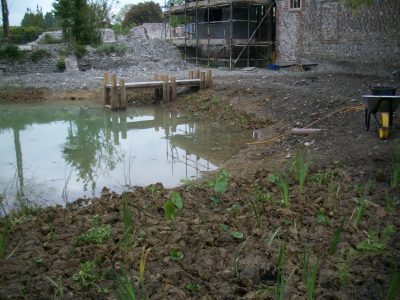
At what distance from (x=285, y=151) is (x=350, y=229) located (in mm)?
3700

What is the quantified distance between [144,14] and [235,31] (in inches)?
795

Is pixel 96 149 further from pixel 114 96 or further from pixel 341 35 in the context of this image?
pixel 341 35

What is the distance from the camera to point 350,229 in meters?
4.52

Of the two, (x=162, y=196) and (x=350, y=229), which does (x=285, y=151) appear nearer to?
(x=162, y=196)

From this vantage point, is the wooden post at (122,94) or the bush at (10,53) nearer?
the wooden post at (122,94)

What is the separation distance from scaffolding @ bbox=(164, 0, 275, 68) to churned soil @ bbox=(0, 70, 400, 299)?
14.6 metres

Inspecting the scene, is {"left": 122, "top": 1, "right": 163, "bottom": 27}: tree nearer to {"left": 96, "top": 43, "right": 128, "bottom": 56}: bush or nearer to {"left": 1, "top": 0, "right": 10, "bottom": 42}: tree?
{"left": 96, "top": 43, "right": 128, "bottom": 56}: bush

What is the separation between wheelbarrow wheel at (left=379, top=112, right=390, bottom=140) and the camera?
7.05m

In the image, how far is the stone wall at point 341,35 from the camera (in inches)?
599

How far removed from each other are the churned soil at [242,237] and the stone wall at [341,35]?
872cm

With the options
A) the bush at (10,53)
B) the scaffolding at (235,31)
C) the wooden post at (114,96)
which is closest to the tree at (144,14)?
the scaffolding at (235,31)

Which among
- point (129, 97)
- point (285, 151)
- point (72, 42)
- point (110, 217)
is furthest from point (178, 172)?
point (72, 42)

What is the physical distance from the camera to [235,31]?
21828mm

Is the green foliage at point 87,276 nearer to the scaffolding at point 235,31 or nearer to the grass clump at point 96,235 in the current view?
the grass clump at point 96,235
